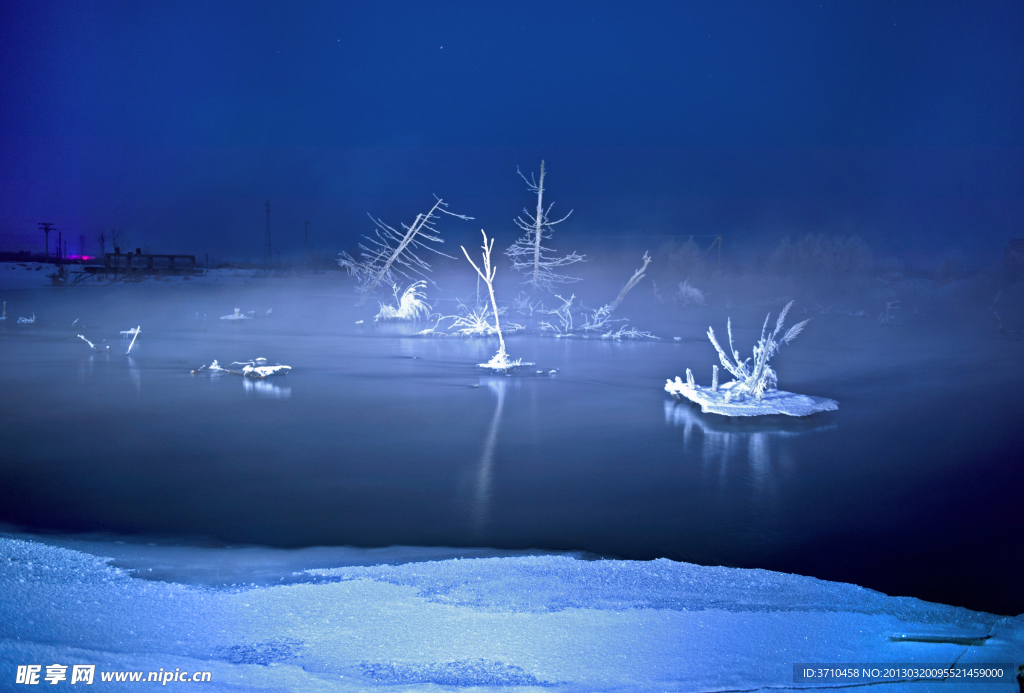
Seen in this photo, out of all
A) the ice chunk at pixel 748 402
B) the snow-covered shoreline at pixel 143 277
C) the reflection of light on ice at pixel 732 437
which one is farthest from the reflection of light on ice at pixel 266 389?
the snow-covered shoreline at pixel 143 277

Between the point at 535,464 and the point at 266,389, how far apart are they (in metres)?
5.57

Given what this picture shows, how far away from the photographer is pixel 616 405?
9.73m

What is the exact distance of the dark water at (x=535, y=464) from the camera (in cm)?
470

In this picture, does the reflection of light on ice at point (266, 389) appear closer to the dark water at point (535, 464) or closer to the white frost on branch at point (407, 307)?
the dark water at point (535, 464)

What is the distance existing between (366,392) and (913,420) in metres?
7.48

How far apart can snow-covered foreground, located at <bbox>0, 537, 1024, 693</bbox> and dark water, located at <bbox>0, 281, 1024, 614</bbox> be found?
0.56 meters

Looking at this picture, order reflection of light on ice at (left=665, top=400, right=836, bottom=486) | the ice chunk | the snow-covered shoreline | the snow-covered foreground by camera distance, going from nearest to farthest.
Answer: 1. the snow-covered foreground
2. reflection of light on ice at (left=665, top=400, right=836, bottom=486)
3. the ice chunk
4. the snow-covered shoreline

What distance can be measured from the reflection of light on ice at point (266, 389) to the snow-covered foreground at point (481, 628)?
236 inches

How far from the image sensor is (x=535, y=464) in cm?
665

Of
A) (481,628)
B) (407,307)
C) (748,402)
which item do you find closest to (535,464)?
(481,628)

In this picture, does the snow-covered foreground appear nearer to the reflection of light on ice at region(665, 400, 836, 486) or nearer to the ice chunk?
the reflection of light on ice at region(665, 400, 836, 486)

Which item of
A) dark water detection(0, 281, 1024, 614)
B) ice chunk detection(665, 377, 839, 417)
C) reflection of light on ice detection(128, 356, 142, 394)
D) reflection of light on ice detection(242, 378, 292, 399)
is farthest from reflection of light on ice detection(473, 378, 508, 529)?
reflection of light on ice detection(128, 356, 142, 394)

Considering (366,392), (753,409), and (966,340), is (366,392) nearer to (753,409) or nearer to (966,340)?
(753,409)

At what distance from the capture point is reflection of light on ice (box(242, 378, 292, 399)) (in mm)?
10094
